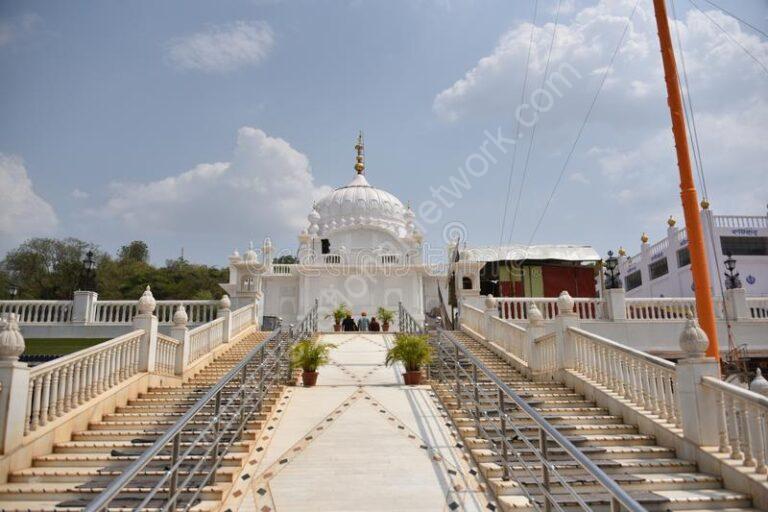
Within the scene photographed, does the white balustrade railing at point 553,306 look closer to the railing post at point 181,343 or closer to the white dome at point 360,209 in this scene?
the railing post at point 181,343

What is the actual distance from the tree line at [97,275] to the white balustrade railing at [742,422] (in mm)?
38428

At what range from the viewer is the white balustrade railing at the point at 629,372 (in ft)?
26.2

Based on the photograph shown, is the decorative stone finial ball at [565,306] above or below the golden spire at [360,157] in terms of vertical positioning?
below

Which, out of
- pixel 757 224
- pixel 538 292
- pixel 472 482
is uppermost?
pixel 757 224

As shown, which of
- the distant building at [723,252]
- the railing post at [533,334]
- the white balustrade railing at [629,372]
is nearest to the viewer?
the white balustrade railing at [629,372]

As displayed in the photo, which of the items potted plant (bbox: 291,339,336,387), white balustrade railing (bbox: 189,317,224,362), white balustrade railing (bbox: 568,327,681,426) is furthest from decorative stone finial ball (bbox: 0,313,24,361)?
white balustrade railing (bbox: 568,327,681,426)

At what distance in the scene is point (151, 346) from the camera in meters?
11.0

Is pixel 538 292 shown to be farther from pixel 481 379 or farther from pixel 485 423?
pixel 485 423

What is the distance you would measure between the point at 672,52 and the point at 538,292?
19.4 m

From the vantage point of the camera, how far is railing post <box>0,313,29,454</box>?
6.64 meters

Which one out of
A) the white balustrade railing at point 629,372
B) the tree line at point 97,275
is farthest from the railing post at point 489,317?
the tree line at point 97,275

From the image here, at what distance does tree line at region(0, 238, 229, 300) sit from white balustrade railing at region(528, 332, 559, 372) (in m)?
33.8

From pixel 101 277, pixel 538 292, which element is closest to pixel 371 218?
pixel 538 292

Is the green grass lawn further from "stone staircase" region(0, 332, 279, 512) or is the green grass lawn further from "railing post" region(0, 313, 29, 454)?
"railing post" region(0, 313, 29, 454)
